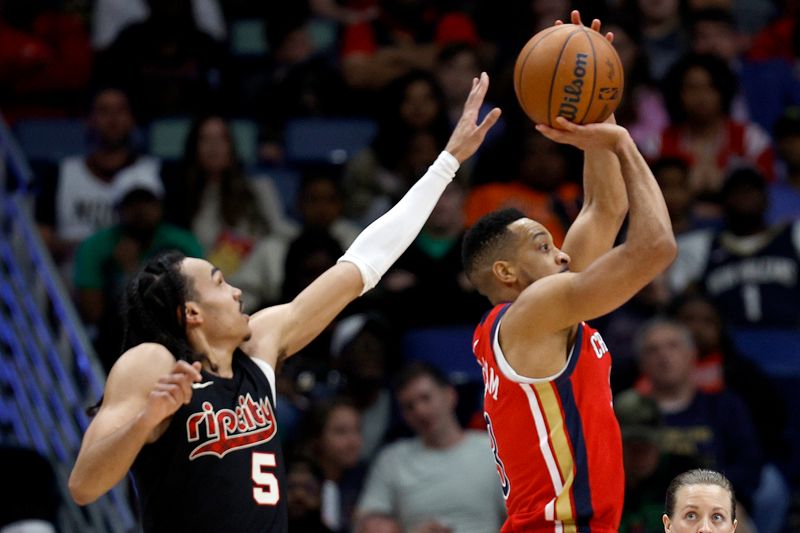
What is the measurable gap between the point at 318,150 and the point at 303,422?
3.17 m

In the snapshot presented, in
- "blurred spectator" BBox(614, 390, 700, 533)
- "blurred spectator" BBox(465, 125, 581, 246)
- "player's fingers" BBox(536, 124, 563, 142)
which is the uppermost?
"player's fingers" BBox(536, 124, 563, 142)

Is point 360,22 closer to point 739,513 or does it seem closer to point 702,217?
point 702,217

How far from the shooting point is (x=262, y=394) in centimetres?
514

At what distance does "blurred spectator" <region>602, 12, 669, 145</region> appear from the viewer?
11.0 metres

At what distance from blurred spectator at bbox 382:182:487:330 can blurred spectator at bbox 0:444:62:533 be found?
2.69 metres

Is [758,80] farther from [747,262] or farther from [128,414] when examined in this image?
[128,414]

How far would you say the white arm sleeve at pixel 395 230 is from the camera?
5.55m

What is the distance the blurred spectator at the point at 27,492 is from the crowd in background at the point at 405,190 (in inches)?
51.4

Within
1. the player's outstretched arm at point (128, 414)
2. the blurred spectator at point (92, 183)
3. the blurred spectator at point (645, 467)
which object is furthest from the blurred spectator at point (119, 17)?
the player's outstretched arm at point (128, 414)

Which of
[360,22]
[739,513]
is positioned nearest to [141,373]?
[739,513]

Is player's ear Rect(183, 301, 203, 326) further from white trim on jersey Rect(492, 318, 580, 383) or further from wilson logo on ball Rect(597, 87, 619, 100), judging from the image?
wilson logo on ball Rect(597, 87, 619, 100)

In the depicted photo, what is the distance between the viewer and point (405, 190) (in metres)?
10.5

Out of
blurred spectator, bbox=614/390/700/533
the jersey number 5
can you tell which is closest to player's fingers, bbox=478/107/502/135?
the jersey number 5

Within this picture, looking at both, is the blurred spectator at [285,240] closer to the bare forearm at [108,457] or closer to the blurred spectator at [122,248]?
the blurred spectator at [122,248]
